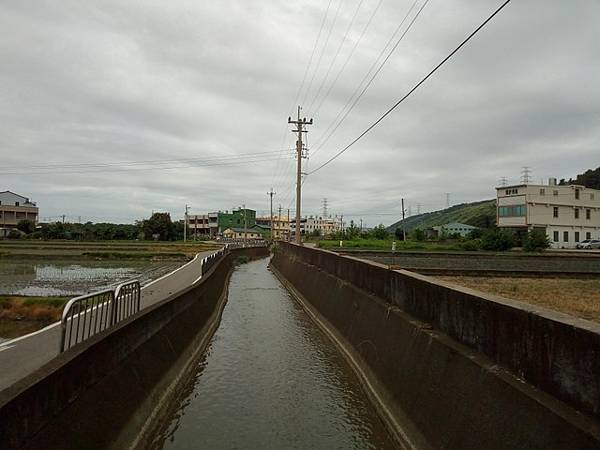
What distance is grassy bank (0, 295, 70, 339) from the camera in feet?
50.9

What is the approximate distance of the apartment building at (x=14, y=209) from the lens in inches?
3912

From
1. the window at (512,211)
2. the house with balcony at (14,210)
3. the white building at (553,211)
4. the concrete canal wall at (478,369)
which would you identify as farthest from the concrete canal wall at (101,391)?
the house with balcony at (14,210)

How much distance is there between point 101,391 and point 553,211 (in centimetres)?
6602

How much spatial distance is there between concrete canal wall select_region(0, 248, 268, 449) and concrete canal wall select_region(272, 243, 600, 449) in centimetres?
363

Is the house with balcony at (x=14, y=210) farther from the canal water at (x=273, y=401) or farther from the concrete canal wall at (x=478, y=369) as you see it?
the concrete canal wall at (x=478, y=369)

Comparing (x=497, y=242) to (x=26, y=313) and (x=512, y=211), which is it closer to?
(x=512, y=211)

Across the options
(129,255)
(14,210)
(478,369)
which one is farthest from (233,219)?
(478,369)

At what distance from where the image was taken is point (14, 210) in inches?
3974

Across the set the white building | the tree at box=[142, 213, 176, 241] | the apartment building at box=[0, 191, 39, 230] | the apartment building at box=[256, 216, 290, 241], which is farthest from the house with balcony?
the white building

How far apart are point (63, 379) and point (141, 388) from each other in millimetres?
2574

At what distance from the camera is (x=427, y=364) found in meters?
6.27

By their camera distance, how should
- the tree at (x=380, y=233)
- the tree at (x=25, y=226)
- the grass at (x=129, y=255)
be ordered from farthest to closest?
the tree at (x=25, y=226) < the tree at (x=380, y=233) < the grass at (x=129, y=255)

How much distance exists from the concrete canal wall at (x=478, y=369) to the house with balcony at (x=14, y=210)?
108m

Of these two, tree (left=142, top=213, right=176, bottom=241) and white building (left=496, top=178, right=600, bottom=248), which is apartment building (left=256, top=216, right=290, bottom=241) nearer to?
tree (left=142, top=213, right=176, bottom=241)
